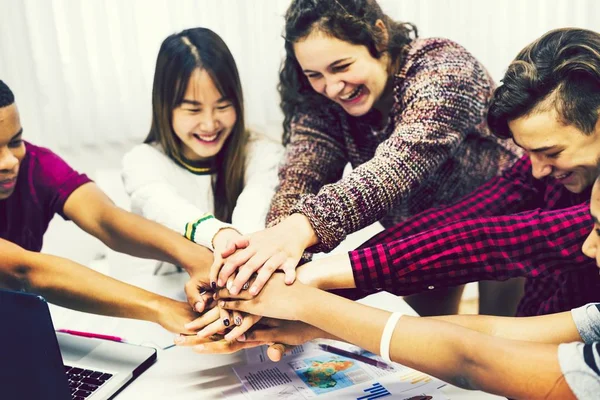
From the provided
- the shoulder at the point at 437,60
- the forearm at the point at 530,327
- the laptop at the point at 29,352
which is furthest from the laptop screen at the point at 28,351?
the shoulder at the point at 437,60

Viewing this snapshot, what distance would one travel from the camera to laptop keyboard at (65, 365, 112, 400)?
1.01 metres

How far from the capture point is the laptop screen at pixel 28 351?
77cm

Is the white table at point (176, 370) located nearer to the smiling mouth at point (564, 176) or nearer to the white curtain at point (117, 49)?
the smiling mouth at point (564, 176)

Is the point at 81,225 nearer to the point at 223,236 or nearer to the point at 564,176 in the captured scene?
the point at 223,236

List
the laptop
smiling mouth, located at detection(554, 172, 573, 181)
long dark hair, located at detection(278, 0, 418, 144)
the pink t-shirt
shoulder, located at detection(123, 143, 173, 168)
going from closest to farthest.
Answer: the laptop
smiling mouth, located at detection(554, 172, 573, 181)
long dark hair, located at detection(278, 0, 418, 144)
the pink t-shirt
shoulder, located at detection(123, 143, 173, 168)

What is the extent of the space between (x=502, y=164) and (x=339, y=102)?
458 mm

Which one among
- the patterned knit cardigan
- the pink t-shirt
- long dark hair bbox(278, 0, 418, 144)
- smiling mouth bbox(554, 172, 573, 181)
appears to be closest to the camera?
smiling mouth bbox(554, 172, 573, 181)

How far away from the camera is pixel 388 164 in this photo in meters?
1.30

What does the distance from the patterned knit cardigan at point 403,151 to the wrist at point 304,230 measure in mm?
10

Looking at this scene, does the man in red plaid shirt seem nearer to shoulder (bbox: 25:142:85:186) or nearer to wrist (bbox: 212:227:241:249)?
wrist (bbox: 212:227:241:249)

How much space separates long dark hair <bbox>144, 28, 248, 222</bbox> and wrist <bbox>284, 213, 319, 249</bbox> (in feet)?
1.64

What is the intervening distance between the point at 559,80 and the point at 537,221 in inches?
10.1

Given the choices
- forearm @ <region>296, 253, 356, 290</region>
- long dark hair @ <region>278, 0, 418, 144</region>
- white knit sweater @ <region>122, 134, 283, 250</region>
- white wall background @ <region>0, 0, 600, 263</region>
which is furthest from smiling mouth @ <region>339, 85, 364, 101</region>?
white wall background @ <region>0, 0, 600, 263</region>

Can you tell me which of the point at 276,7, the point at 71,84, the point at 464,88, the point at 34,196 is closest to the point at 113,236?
the point at 34,196
